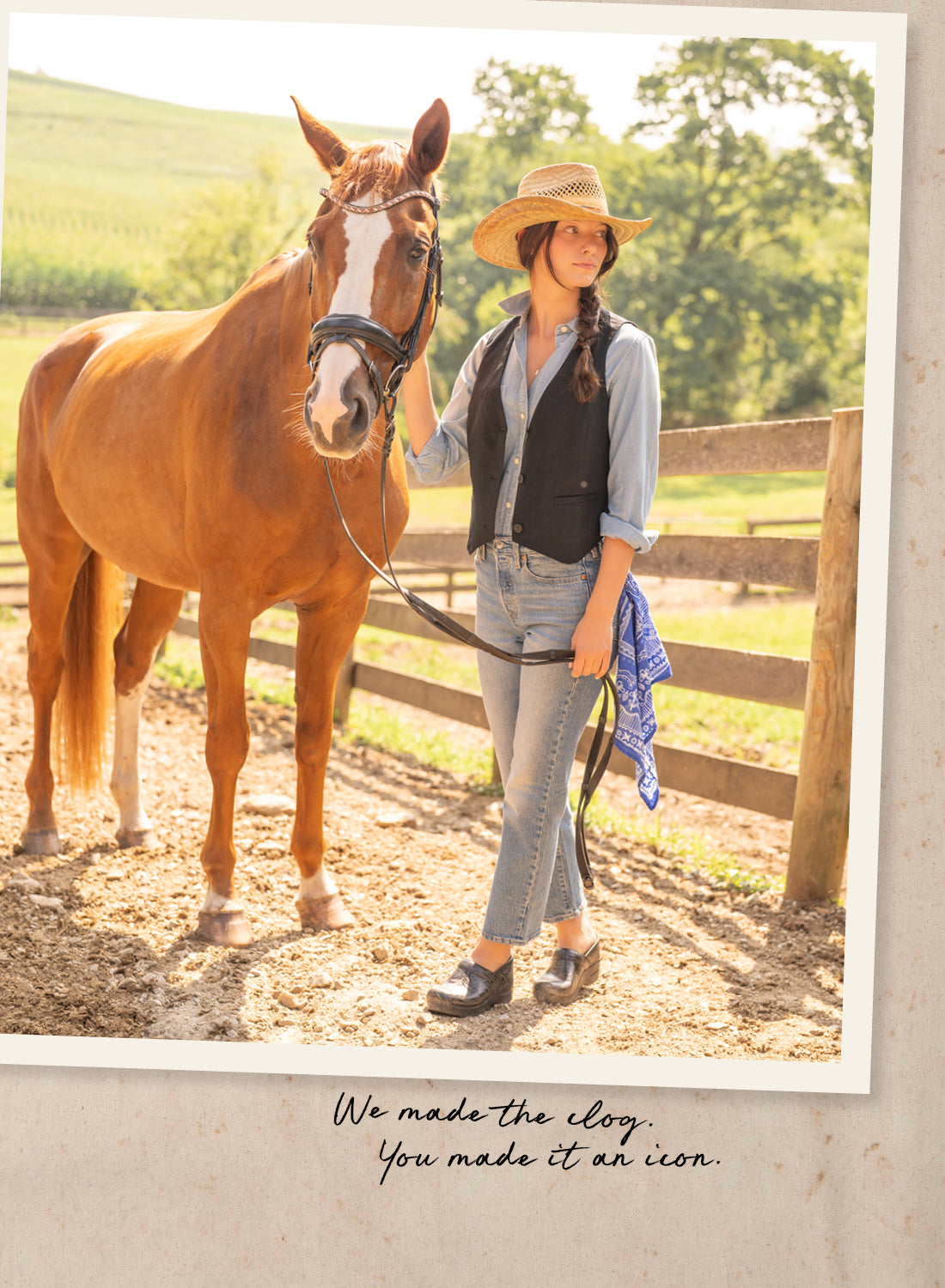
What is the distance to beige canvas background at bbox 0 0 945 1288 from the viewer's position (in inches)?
80.7

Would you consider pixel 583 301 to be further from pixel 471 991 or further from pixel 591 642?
pixel 471 991

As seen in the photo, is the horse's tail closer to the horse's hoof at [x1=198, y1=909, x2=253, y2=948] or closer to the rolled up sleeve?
the horse's hoof at [x1=198, y1=909, x2=253, y2=948]

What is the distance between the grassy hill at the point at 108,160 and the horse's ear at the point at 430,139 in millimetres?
289

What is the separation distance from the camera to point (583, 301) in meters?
2.01

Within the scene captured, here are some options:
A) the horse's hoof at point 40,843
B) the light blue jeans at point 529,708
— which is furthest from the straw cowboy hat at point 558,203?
the horse's hoof at point 40,843

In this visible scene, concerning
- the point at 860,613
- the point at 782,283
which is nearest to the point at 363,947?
the point at 860,613

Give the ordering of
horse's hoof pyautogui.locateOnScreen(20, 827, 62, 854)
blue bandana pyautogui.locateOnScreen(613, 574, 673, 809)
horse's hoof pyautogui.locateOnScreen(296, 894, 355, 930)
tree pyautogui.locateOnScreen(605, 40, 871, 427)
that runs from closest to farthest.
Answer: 1. blue bandana pyautogui.locateOnScreen(613, 574, 673, 809)
2. horse's hoof pyautogui.locateOnScreen(296, 894, 355, 930)
3. horse's hoof pyautogui.locateOnScreen(20, 827, 62, 854)
4. tree pyautogui.locateOnScreen(605, 40, 871, 427)

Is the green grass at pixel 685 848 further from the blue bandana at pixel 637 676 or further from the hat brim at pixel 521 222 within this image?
the hat brim at pixel 521 222

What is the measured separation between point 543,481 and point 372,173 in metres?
0.75

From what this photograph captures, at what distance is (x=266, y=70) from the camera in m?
2.52

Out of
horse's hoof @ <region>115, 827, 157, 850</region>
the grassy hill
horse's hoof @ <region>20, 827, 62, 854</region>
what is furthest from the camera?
horse's hoof @ <region>115, 827, 157, 850</region>

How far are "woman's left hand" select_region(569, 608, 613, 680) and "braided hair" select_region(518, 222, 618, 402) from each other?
0.45 metres

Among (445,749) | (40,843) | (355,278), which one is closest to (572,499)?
(355,278)

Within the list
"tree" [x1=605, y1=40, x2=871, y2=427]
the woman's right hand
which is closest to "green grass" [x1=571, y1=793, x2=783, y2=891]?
the woman's right hand
